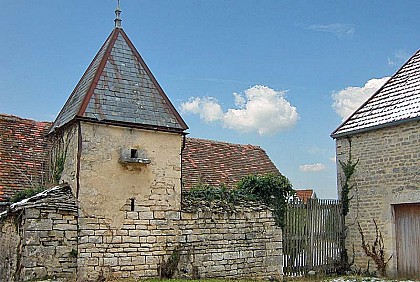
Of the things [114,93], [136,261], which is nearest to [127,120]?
[114,93]

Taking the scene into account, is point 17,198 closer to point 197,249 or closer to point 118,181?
point 118,181

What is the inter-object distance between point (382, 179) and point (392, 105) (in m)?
2.23

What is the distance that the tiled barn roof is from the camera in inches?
487

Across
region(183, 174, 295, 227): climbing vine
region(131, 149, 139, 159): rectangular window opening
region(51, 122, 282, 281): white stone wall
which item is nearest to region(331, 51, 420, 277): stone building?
region(183, 174, 295, 227): climbing vine

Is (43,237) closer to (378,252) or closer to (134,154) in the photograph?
(134,154)

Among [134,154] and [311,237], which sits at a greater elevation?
[134,154]

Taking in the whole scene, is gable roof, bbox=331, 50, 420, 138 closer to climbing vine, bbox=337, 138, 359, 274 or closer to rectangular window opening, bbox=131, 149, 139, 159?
climbing vine, bbox=337, 138, 359, 274

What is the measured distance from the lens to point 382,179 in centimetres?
1362

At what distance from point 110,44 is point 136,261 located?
514 cm

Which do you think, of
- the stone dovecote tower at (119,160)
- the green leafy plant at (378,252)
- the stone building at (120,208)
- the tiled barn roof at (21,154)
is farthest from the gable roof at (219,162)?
the green leafy plant at (378,252)

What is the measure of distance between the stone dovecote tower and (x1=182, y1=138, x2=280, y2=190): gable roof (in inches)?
143

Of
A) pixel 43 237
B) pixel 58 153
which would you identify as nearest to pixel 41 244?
pixel 43 237

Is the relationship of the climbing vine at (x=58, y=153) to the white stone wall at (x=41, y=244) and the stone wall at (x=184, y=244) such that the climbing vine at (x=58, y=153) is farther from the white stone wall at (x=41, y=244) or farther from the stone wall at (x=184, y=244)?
the stone wall at (x=184, y=244)

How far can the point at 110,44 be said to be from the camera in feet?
37.9
